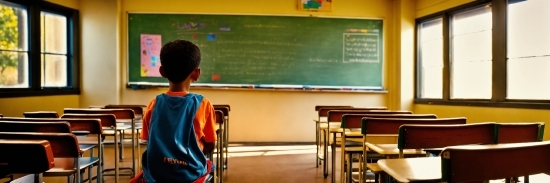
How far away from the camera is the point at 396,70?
19.7 ft

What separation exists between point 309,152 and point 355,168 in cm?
120

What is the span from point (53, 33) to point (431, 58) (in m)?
5.20

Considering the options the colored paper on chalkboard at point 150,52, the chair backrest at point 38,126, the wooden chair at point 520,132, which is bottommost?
the wooden chair at point 520,132

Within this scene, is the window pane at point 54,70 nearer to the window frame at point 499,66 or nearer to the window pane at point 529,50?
the window frame at point 499,66

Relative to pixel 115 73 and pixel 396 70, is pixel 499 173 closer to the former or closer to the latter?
pixel 396 70

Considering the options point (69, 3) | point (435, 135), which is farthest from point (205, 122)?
point (69, 3)

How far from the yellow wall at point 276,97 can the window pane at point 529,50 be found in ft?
6.17

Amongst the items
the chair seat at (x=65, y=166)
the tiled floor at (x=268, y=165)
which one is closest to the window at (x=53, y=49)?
the tiled floor at (x=268, y=165)

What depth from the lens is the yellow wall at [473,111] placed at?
12.9ft

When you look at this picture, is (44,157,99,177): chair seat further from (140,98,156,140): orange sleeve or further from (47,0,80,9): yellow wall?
(47,0,80,9): yellow wall

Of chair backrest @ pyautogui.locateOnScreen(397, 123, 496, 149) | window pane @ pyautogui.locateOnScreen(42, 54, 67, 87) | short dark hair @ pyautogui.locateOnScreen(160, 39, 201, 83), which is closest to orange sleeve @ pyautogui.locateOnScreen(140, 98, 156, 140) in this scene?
short dark hair @ pyautogui.locateOnScreen(160, 39, 201, 83)

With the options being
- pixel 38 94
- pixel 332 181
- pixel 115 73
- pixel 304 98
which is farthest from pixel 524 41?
pixel 38 94

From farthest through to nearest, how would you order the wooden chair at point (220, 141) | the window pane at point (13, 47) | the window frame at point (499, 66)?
the window pane at point (13, 47) < the window frame at point (499, 66) < the wooden chair at point (220, 141)

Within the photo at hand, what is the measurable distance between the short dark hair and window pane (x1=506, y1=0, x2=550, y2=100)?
152 inches
